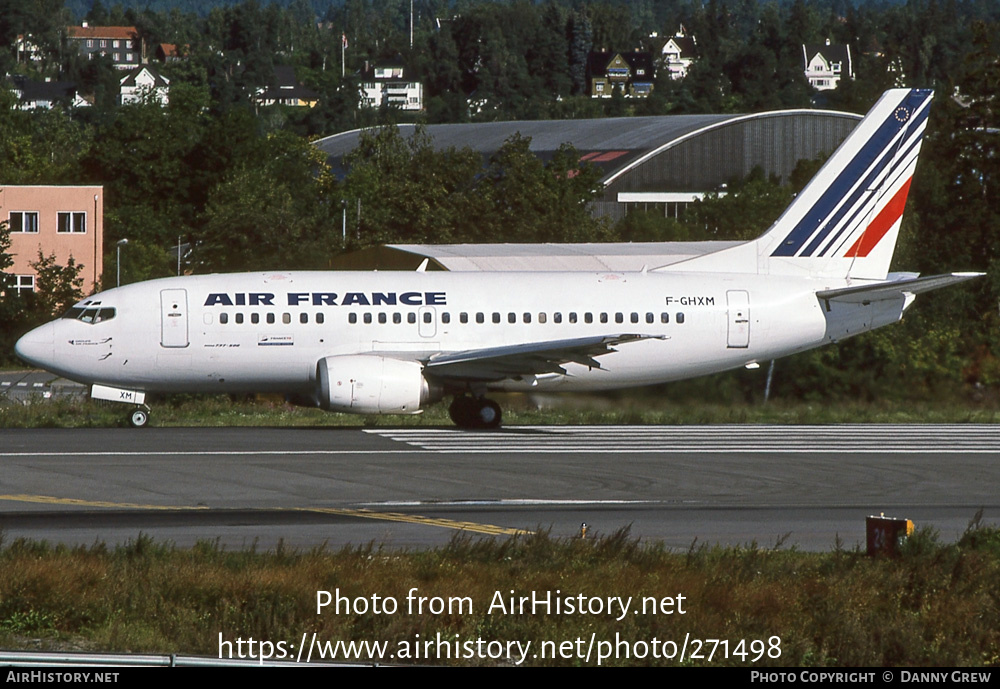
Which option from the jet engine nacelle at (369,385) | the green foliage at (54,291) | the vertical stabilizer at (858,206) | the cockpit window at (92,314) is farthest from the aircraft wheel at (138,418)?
the green foliage at (54,291)

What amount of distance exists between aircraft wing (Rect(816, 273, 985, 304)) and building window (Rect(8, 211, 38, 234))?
5277 centimetres

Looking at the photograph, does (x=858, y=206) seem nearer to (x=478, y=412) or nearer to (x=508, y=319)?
(x=508, y=319)

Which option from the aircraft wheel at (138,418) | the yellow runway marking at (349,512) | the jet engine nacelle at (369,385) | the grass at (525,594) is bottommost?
the aircraft wheel at (138,418)

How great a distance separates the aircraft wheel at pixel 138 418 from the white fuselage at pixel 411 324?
1.08 m

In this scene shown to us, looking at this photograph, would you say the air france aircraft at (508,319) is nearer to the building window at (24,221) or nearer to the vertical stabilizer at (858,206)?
the vertical stabilizer at (858,206)

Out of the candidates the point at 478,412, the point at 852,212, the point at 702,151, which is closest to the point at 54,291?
the point at 478,412

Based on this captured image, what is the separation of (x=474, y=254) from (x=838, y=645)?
39.7 metres

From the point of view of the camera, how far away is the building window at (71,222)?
254 ft

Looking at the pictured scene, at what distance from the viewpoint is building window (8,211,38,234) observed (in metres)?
76.9

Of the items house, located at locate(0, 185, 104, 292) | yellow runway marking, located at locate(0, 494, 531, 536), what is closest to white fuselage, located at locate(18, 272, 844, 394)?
yellow runway marking, located at locate(0, 494, 531, 536)

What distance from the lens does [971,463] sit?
28703mm

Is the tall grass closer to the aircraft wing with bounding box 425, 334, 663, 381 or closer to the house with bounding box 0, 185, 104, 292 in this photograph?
the aircraft wing with bounding box 425, 334, 663, 381

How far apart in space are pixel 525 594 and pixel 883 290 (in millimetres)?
21826
